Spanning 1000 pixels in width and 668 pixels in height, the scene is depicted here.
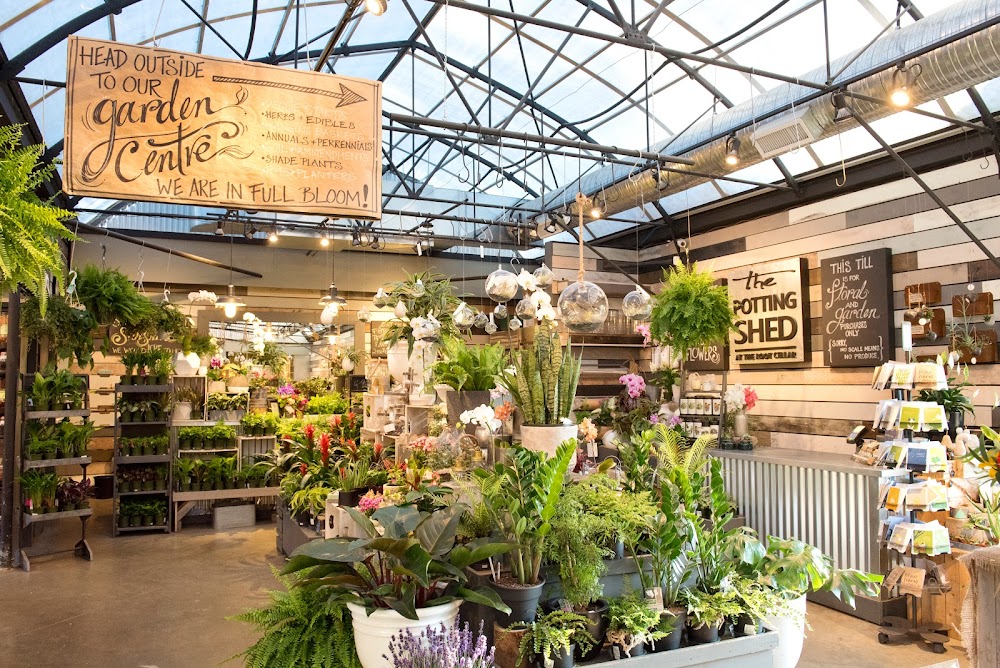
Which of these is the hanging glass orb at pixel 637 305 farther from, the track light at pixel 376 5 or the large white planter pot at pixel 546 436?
the track light at pixel 376 5

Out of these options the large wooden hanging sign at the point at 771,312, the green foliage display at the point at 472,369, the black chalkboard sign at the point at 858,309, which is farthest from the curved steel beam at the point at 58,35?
the black chalkboard sign at the point at 858,309

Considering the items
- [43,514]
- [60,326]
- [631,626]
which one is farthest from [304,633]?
[60,326]

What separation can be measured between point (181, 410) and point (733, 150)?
6.73 m

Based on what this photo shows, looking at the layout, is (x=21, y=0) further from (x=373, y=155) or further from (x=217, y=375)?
→ (x=217, y=375)

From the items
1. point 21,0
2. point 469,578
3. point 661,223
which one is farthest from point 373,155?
point 661,223

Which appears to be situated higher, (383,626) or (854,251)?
(854,251)

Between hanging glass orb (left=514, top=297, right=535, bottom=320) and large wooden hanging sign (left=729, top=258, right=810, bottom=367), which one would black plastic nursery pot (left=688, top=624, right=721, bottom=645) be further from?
large wooden hanging sign (left=729, top=258, right=810, bottom=367)

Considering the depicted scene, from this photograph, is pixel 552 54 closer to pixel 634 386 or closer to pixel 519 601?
pixel 634 386

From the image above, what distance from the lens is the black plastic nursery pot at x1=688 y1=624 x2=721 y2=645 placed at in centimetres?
279

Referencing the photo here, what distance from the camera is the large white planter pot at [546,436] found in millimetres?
3078

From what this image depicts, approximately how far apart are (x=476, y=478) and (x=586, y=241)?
740cm

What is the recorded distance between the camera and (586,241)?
9.96 meters

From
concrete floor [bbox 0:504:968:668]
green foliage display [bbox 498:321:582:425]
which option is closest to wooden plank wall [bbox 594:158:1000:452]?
concrete floor [bbox 0:504:968:668]

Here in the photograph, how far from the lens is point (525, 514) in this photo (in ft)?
8.60
